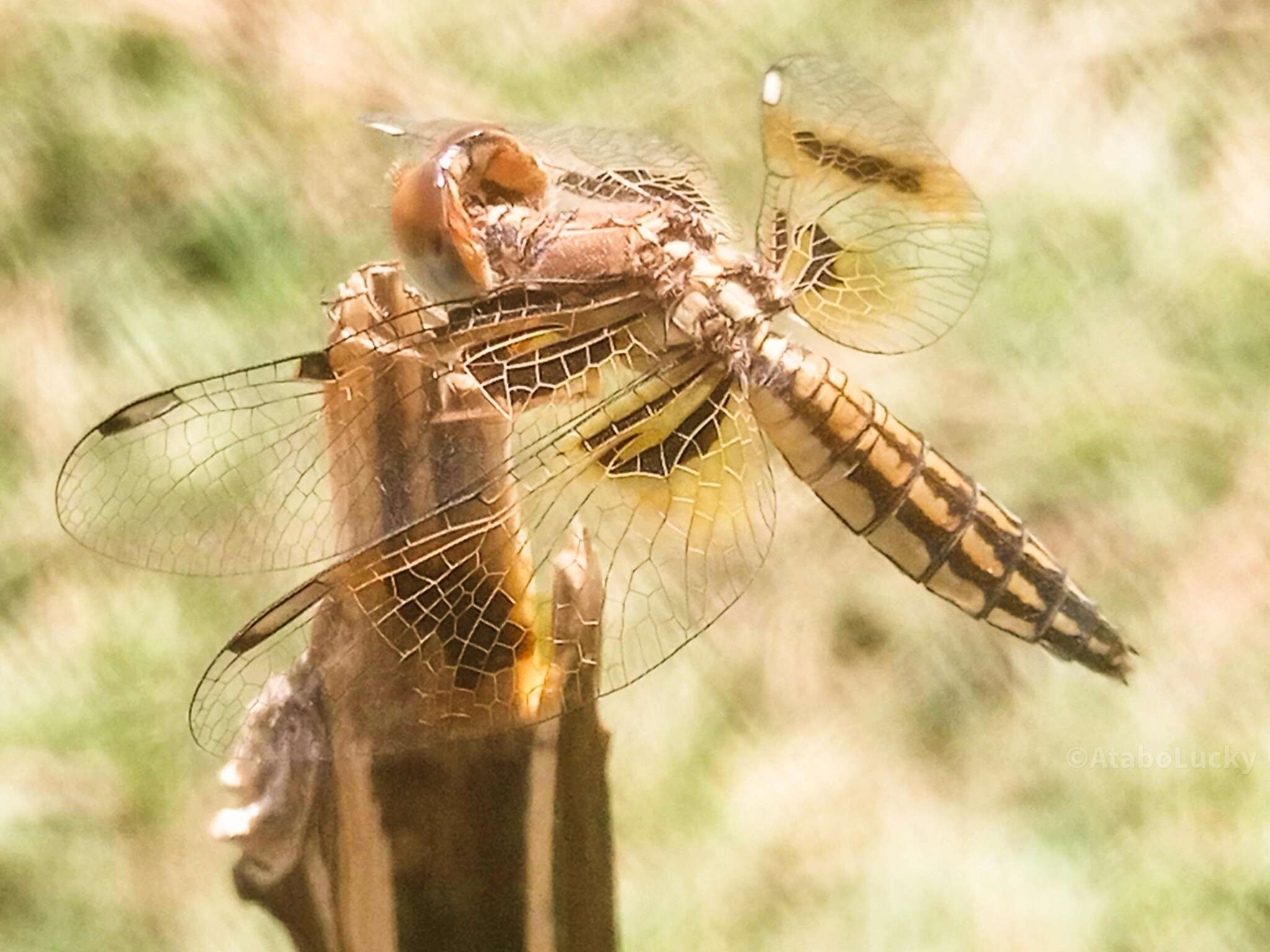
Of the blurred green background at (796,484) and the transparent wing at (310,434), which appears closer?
the transparent wing at (310,434)

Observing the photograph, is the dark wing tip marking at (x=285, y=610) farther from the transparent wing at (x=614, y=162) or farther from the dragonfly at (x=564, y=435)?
the transparent wing at (x=614, y=162)

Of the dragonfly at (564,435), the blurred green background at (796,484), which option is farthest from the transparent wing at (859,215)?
the blurred green background at (796,484)

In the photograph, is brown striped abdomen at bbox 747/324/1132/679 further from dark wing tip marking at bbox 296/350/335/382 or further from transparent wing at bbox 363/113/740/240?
dark wing tip marking at bbox 296/350/335/382

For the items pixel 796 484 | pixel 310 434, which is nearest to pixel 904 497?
pixel 796 484

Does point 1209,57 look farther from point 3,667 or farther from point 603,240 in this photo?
point 3,667

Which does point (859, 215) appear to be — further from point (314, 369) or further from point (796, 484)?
point (314, 369)

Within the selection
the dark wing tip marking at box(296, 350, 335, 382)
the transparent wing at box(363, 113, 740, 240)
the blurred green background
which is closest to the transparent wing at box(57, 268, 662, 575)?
the dark wing tip marking at box(296, 350, 335, 382)
